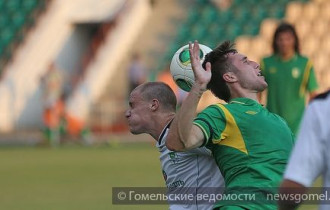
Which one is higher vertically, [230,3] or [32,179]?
[230,3]

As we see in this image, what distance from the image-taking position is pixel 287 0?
27.0 metres

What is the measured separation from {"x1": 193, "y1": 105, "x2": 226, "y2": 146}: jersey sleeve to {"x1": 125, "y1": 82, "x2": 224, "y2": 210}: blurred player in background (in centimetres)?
70

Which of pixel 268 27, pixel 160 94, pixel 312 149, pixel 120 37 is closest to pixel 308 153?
pixel 312 149

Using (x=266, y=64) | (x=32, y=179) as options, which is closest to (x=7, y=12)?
Answer: (x=32, y=179)

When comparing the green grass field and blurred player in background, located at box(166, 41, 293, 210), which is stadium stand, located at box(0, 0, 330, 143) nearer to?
the green grass field

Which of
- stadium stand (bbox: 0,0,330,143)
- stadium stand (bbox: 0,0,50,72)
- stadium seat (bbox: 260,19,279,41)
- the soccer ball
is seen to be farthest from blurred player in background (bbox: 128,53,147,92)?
the soccer ball

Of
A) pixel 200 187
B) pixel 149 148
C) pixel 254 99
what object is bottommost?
pixel 149 148

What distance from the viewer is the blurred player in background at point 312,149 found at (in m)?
3.40

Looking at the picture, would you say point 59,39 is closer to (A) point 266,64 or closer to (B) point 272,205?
(A) point 266,64

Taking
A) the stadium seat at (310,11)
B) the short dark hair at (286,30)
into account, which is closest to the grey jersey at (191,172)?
the short dark hair at (286,30)

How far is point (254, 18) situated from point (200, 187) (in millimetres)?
21713

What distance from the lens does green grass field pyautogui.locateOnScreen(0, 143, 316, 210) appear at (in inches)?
444

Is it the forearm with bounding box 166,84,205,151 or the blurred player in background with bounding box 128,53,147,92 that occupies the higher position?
the forearm with bounding box 166,84,205,151

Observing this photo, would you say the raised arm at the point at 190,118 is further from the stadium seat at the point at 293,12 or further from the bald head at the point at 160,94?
the stadium seat at the point at 293,12
